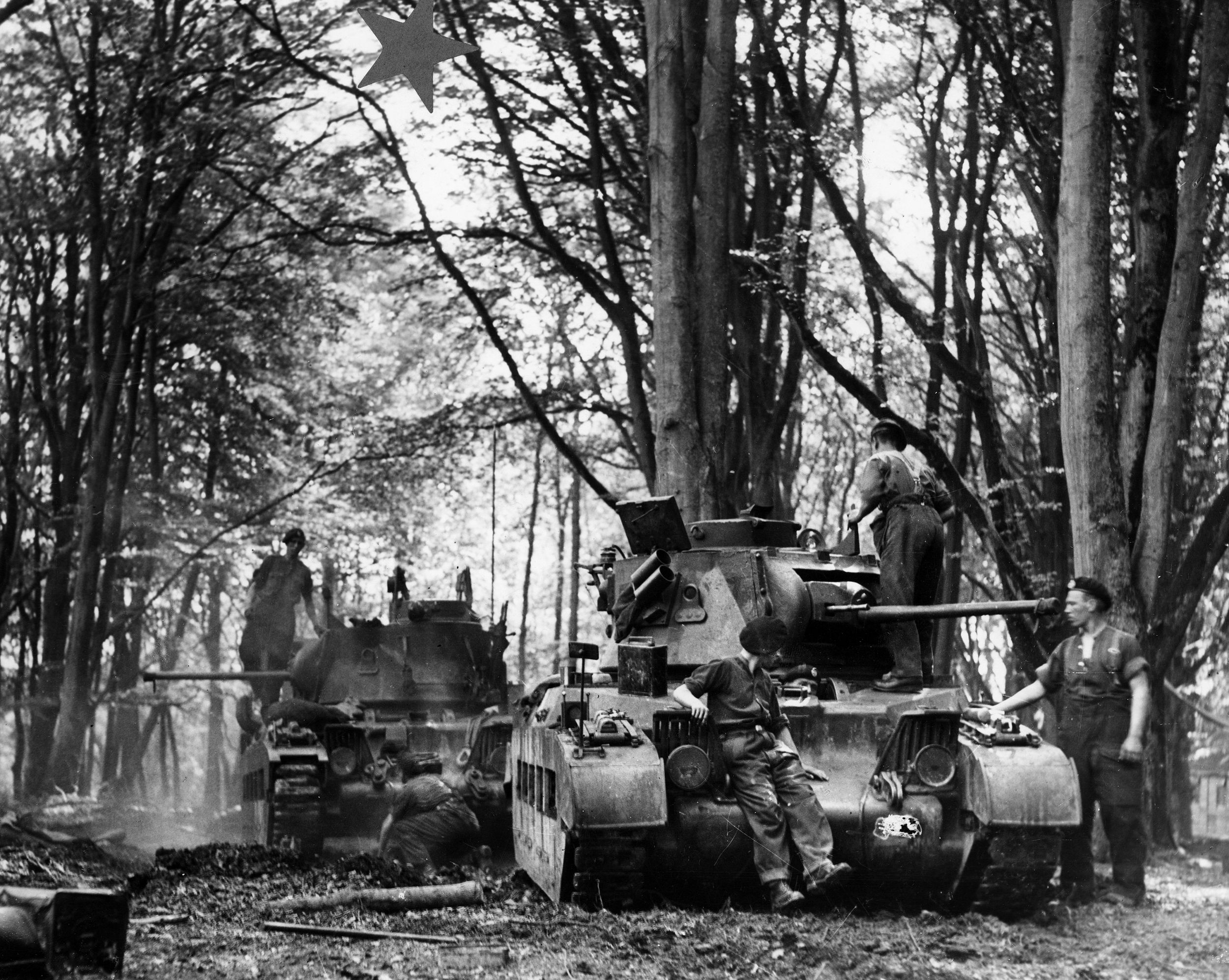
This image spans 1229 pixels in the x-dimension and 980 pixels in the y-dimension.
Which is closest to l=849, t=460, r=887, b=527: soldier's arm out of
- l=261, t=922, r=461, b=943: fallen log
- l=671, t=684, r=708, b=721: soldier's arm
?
l=671, t=684, r=708, b=721: soldier's arm

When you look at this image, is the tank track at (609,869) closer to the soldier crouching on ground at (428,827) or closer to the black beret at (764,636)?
the black beret at (764,636)

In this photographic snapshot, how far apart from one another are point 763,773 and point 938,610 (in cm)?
200

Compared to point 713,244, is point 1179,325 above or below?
below

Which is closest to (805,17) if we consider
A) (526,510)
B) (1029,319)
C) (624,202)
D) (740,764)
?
(624,202)

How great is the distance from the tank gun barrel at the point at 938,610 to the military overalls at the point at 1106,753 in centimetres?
45

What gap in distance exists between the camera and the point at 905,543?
12188mm

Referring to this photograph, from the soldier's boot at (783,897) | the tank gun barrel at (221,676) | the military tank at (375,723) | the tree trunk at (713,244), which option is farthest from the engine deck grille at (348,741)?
the soldier's boot at (783,897)

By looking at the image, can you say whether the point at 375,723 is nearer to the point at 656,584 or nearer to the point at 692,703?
the point at 656,584

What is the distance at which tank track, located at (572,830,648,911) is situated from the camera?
381 inches

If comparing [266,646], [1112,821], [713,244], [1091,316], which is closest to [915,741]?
[1112,821]

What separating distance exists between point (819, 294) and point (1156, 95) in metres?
9.41

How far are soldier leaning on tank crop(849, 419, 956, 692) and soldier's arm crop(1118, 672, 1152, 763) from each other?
67.7 inches

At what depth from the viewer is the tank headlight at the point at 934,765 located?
10.2 meters

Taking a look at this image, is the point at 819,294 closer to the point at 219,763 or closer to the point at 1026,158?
the point at 1026,158
